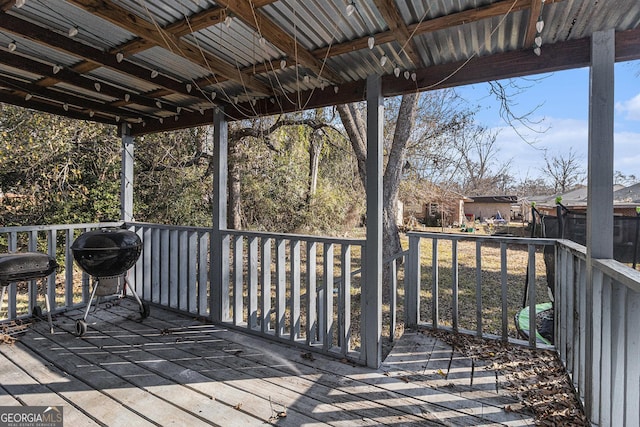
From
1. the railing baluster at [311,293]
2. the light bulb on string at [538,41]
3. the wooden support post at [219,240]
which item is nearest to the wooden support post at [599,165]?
the light bulb on string at [538,41]

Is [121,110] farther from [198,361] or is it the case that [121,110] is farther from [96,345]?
[198,361]

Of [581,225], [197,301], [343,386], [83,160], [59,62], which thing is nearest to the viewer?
[343,386]

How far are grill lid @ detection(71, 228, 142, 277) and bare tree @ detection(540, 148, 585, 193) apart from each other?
71.7 ft

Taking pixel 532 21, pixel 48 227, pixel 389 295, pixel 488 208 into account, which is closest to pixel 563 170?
pixel 488 208

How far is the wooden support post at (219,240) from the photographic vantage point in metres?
3.63

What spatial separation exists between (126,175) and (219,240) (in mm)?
1925

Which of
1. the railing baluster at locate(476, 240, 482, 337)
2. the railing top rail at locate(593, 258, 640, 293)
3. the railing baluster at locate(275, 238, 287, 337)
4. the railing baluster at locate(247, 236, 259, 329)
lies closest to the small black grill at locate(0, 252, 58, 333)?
the railing baluster at locate(247, 236, 259, 329)

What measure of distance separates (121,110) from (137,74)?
1.43m

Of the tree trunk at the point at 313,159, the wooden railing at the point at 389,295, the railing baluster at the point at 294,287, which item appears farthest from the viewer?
the tree trunk at the point at 313,159

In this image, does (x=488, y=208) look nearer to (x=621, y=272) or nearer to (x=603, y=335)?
(x=603, y=335)

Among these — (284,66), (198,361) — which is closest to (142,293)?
(198,361)

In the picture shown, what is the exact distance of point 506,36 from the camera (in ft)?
7.23

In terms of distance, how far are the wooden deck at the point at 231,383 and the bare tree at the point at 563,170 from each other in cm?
2081

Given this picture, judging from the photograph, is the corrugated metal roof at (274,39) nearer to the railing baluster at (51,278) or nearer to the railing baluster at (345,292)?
the railing baluster at (345,292)
